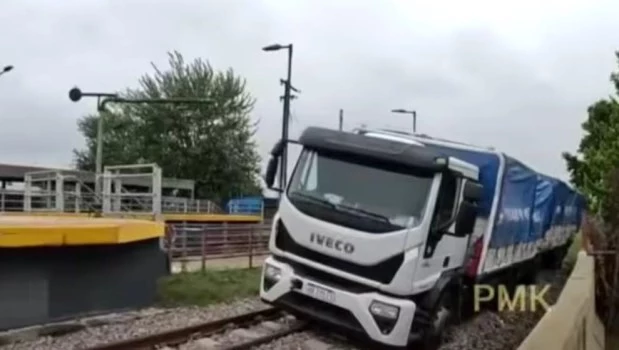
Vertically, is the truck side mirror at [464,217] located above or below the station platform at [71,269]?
above

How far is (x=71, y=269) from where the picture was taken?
12.8 metres

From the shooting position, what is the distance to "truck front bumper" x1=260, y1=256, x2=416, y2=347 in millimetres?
10656

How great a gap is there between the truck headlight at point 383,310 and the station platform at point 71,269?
455 cm

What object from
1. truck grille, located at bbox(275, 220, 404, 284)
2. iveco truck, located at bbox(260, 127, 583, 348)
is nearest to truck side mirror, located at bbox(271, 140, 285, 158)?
iveco truck, located at bbox(260, 127, 583, 348)

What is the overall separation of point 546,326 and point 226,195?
57537mm

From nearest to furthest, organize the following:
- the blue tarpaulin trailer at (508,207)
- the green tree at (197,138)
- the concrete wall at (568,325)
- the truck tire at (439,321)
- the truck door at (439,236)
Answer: the concrete wall at (568,325), the truck door at (439,236), the truck tire at (439,321), the blue tarpaulin trailer at (508,207), the green tree at (197,138)

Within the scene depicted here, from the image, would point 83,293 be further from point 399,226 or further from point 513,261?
point 513,261

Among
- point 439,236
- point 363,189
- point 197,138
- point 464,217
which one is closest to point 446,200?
point 464,217

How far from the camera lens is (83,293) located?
13148 mm

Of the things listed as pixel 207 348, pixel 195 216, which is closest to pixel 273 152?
pixel 207 348

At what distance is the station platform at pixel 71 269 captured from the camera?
11.6m

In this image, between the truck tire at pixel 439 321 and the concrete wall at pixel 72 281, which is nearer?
the truck tire at pixel 439 321

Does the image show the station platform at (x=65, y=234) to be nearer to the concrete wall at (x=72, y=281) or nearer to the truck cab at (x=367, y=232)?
the concrete wall at (x=72, y=281)

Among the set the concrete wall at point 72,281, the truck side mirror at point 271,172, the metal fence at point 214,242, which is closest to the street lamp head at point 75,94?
the metal fence at point 214,242
